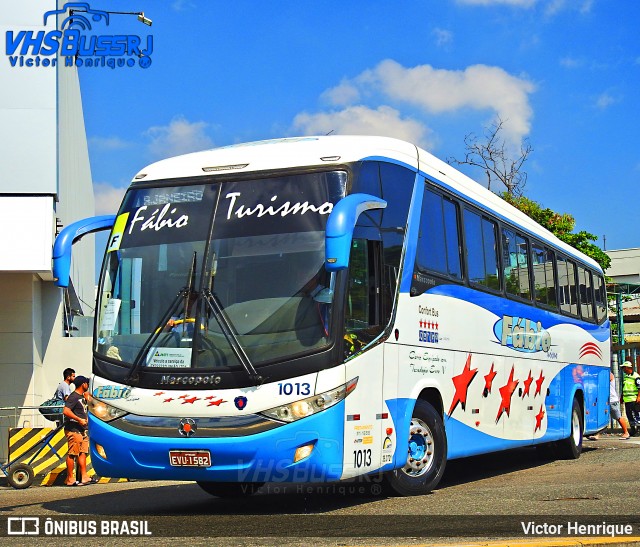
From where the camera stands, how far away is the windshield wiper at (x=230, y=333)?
9008 mm

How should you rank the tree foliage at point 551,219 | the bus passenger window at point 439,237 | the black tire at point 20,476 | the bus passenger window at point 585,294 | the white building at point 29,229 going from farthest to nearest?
the tree foliage at point 551,219 → the white building at point 29,229 → the bus passenger window at point 585,294 → the black tire at point 20,476 → the bus passenger window at point 439,237

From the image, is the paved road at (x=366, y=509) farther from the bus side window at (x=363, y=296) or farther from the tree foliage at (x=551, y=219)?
the tree foliage at (x=551, y=219)

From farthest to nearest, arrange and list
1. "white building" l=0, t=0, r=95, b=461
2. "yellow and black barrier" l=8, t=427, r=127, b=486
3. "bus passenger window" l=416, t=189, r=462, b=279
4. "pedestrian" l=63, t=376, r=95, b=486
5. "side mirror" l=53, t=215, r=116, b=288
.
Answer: "white building" l=0, t=0, r=95, b=461 → "yellow and black barrier" l=8, t=427, r=127, b=486 → "pedestrian" l=63, t=376, r=95, b=486 → "bus passenger window" l=416, t=189, r=462, b=279 → "side mirror" l=53, t=215, r=116, b=288

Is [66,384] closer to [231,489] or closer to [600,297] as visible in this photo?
[231,489]

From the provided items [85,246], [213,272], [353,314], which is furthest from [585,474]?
[85,246]

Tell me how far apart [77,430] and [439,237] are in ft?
23.9

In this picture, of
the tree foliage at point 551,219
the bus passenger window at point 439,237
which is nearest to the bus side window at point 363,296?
the bus passenger window at point 439,237

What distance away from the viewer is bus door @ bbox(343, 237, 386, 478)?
30.5 feet

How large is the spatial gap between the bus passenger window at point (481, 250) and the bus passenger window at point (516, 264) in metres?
0.49

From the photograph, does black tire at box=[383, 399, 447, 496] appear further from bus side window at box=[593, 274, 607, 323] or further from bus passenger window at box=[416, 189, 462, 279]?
bus side window at box=[593, 274, 607, 323]

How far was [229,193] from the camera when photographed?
391 inches

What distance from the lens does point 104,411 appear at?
31.6 ft

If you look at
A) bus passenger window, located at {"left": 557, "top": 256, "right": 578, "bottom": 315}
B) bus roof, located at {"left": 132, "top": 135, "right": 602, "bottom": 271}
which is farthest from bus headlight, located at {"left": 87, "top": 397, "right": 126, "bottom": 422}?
bus passenger window, located at {"left": 557, "top": 256, "right": 578, "bottom": 315}

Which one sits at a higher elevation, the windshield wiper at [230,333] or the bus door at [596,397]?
the windshield wiper at [230,333]
